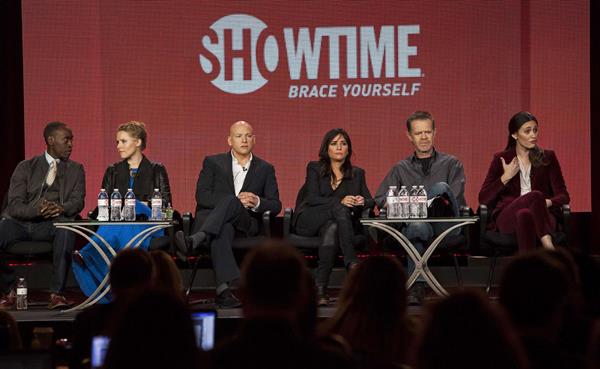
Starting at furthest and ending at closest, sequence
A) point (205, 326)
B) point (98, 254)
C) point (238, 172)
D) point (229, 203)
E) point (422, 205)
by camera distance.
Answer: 1. point (238, 172)
2. point (98, 254)
3. point (229, 203)
4. point (422, 205)
5. point (205, 326)

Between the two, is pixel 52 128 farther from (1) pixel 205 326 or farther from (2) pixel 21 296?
(1) pixel 205 326

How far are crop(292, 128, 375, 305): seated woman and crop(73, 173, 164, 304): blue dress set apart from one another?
99 centimetres

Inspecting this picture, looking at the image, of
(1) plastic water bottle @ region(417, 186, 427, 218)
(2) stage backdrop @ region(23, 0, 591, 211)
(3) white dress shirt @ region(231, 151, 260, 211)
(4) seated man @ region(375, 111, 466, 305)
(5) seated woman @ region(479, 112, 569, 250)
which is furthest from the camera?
(2) stage backdrop @ region(23, 0, 591, 211)

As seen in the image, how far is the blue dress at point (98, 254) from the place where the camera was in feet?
20.2

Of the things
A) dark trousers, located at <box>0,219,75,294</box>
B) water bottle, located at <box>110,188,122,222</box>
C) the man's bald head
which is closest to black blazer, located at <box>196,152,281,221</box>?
Answer: the man's bald head

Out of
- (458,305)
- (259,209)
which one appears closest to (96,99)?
(259,209)

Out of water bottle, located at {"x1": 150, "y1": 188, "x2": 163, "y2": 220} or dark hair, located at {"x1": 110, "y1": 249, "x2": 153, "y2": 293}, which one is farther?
water bottle, located at {"x1": 150, "y1": 188, "x2": 163, "y2": 220}

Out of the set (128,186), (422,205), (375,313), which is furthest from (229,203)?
(375,313)

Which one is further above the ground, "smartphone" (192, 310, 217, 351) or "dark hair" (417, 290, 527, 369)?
"dark hair" (417, 290, 527, 369)

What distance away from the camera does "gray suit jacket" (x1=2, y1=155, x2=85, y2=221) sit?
625 cm

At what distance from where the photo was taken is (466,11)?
24.5 feet

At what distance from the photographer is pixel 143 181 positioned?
21.2ft

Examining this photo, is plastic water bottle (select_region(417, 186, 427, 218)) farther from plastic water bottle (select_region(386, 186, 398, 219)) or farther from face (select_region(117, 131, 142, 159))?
face (select_region(117, 131, 142, 159))

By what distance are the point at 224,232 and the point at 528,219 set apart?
73.3 inches
